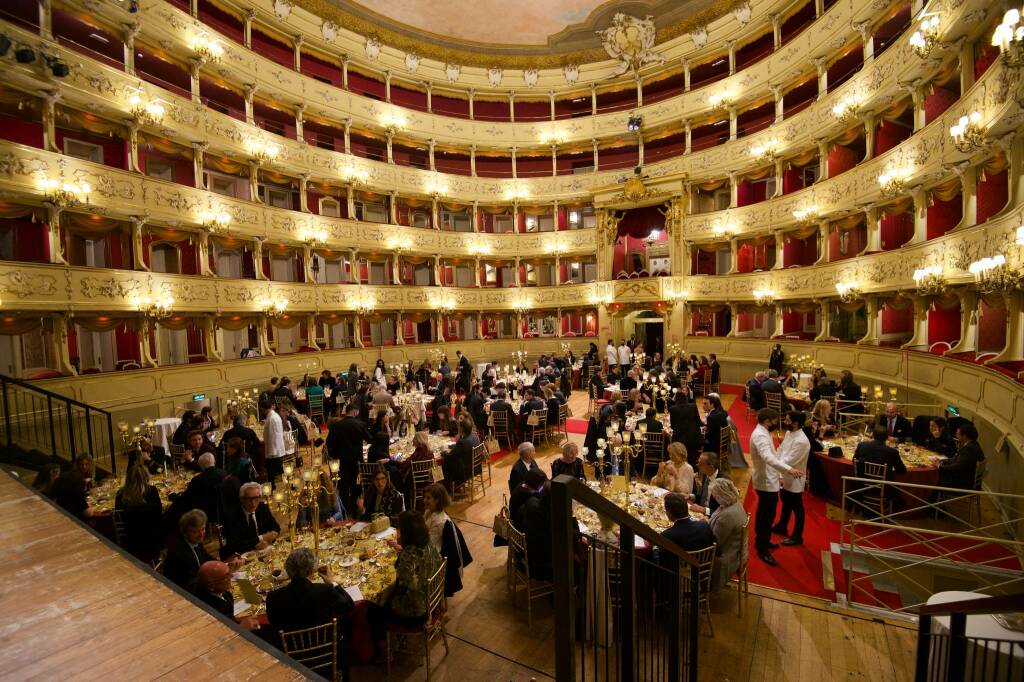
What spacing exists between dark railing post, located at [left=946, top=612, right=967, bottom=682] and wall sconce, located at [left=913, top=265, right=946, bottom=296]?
877 cm

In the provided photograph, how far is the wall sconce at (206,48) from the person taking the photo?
13.1m

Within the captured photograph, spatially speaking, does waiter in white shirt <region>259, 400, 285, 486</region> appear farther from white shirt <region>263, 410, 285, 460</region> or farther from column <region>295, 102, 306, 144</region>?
column <region>295, 102, 306, 144</region>

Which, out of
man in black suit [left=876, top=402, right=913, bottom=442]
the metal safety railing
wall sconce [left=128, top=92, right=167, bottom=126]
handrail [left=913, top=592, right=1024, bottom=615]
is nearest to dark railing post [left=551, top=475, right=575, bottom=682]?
handrail [left=913, top=592, right=1024, bottom=615]

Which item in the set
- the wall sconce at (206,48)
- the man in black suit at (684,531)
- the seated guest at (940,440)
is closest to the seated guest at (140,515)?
the man in black suit at (684,531)

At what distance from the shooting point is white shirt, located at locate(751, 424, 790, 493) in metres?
5.54

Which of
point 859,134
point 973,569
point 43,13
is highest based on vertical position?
point 43,13

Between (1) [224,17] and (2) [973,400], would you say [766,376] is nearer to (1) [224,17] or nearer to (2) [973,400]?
(2) [973,400]

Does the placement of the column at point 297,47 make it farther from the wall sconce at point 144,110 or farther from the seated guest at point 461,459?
the seated guest at point 461,459

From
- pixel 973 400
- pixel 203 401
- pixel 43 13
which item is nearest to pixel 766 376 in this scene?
pixel 973 400

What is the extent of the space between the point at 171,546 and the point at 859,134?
60.4 ft

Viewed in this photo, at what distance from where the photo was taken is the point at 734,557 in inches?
180

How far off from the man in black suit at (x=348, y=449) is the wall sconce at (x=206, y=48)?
1322 cm

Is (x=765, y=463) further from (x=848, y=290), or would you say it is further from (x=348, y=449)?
(x=848, y=290)

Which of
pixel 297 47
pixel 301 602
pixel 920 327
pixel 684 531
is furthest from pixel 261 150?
pixel 920 327
